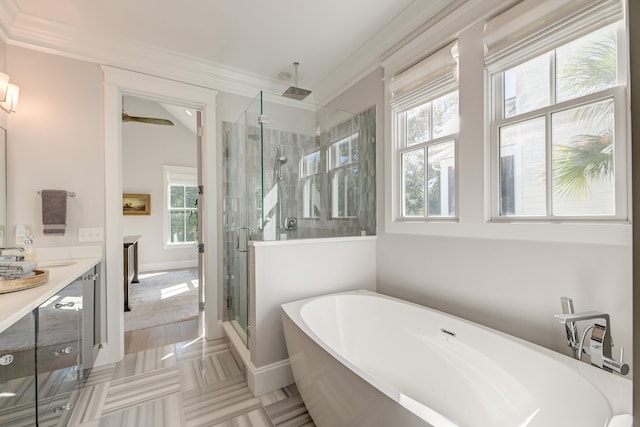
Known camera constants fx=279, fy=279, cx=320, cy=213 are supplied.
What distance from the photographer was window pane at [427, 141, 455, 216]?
1.94 meters

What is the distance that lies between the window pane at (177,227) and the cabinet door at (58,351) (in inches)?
185

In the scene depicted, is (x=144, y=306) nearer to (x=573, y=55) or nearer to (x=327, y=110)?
(x=327, y=110)

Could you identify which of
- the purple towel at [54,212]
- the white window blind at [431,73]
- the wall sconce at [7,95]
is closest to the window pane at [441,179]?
the white window blind at [431,73]

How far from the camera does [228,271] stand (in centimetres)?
283

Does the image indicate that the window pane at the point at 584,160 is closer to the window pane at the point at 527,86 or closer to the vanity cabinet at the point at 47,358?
the window pane at the point at 527,86

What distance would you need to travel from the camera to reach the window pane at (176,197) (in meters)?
6.21

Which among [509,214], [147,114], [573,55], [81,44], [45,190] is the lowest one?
[509,214]

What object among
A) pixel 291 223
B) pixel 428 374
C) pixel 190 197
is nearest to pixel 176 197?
pixel 190 197

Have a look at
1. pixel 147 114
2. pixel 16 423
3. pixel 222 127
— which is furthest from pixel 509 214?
pixel 147 114

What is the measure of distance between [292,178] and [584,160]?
190cm

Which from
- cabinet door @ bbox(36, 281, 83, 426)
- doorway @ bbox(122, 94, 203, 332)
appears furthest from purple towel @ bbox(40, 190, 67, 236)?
doorway @ bbox(122, 94, 203, 332)

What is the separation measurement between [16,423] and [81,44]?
256 cm

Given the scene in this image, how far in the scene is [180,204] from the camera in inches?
250

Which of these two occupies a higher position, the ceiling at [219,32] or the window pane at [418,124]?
the ceiling at [219,32]
